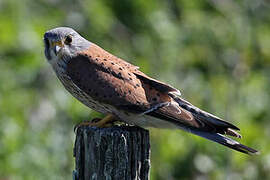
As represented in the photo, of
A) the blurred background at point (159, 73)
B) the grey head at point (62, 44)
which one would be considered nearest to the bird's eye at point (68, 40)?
the grey head at point (62, 44)

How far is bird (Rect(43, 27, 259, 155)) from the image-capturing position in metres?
5.63

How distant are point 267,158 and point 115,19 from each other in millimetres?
4132

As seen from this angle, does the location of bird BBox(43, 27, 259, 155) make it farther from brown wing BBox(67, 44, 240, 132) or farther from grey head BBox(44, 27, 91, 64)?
grey head BBox(44, 27, 91, 64)

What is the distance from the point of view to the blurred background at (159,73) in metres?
8.27

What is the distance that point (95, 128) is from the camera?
506 cm

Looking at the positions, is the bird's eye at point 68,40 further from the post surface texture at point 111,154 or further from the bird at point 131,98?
the post surface texture at point 111,154

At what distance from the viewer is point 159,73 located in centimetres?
918

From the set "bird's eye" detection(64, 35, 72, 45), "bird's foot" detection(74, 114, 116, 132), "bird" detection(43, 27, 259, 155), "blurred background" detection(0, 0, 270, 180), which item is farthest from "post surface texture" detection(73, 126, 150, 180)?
"blurred background" detection(0, 0, 270, 180)

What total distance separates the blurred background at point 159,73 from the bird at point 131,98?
6.96ft

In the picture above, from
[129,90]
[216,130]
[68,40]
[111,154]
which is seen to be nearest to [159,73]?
[68,40]

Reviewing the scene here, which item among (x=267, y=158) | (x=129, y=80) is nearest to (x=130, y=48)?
(x=267, y=158)

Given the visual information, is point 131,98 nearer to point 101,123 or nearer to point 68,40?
point 101,123

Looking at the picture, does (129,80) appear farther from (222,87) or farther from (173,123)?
(222,87)

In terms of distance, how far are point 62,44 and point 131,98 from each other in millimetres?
907
